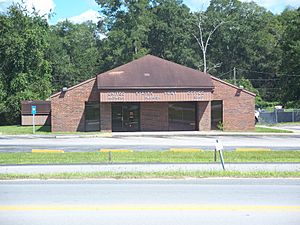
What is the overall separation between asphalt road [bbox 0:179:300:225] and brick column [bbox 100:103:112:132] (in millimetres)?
25866

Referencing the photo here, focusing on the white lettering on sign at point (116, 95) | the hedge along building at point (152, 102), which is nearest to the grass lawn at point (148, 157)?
the white lettering on sign at point (116, 95)

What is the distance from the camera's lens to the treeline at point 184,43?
69688mm

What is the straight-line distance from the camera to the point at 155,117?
38.7 meters

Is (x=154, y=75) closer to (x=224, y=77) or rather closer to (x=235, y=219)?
(x=235, y=219)

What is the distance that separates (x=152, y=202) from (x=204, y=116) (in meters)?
30.1

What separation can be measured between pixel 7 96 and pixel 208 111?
27075 mm

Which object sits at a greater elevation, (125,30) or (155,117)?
(125,30)

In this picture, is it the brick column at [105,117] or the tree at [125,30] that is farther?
the tree at [125,30]

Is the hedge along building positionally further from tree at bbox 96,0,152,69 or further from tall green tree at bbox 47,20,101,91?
tall green tree at bbox 47,20,101,91

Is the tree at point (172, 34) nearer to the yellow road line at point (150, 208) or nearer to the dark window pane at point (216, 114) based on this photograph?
the dark window pane at point (216, 114)

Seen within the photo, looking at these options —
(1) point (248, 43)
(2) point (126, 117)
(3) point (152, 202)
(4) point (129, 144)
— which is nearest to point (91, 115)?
(2) point (126, 117)

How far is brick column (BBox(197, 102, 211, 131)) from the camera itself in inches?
1508

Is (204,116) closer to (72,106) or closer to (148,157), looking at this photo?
(72,106)

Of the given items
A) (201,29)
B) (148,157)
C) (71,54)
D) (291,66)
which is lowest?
(148,157)
